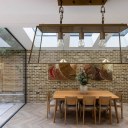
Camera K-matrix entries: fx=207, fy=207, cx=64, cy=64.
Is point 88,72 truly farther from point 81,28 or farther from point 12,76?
point 81,28

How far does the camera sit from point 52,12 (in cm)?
316

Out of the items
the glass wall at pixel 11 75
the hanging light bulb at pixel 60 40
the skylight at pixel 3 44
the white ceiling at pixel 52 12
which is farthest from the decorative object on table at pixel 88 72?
the hanging light bulb at pixel 60 40

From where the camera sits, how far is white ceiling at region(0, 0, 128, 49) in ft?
8.98

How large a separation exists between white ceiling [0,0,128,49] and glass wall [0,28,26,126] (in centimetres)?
234

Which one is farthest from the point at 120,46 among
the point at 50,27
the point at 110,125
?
the point at 110,125

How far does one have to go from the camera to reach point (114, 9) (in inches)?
118

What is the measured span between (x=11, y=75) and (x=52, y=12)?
15.4ft

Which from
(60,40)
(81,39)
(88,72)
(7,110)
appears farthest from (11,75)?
(81,39)

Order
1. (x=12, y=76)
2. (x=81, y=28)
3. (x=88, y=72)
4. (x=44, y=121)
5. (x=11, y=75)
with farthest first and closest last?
(x=88, y=72) → (x=12, y=76) → (x=11, y=75) → (x=44, y=121) → (x=81, y=28)

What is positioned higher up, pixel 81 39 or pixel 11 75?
pixel 81 39

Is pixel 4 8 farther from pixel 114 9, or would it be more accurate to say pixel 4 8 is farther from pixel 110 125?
pixel 110 125

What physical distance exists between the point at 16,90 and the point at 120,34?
6.10 m

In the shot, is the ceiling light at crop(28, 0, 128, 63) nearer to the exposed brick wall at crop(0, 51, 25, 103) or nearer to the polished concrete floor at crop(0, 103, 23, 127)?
the polished concrete floor at crop(0, 103, 23, 127)

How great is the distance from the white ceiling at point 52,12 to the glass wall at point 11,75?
2.34m
